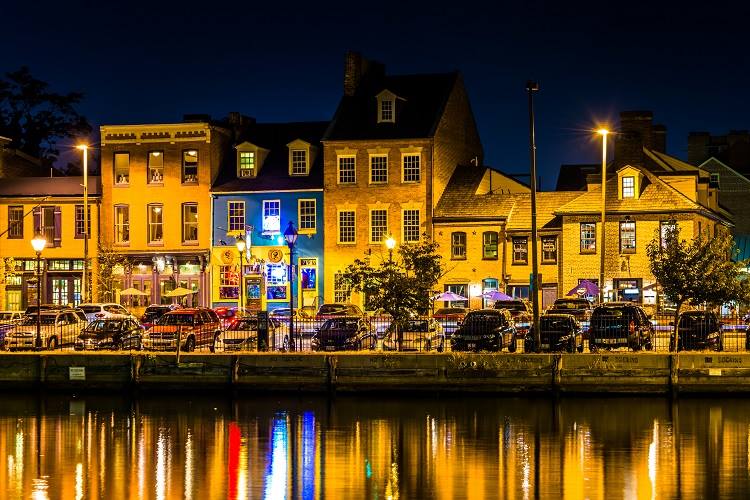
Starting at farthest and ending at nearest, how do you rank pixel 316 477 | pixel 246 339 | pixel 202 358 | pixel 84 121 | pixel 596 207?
pixel 84 121
pixel 596 207
pixel 246 339
pixel 202 358
pixel 316 477

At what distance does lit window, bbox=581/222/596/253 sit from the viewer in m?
74.7

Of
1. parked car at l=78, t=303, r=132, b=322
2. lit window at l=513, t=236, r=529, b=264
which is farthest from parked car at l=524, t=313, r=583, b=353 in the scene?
Answer: lit window at l=513, t=236, r=529, b=264

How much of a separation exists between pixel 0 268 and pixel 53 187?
6128mm

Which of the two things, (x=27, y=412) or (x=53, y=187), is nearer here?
(x=27, y=412)

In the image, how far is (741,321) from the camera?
183 feet

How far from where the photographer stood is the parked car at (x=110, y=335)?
168 ft

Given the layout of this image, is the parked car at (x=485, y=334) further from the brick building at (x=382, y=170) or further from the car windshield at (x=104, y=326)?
the brick building at (x=382, y=170)

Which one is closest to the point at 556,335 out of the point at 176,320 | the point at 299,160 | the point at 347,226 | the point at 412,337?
the point at 412,337

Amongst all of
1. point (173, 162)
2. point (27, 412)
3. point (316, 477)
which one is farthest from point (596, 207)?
point (316, 477)

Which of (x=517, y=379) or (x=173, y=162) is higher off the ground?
(x=173, y=162)

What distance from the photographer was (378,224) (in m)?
79.9

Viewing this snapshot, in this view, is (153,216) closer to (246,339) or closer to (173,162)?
(173,162)

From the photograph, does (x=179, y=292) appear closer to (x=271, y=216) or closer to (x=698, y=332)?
(x=271, y=216)

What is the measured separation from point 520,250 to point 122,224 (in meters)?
25.5
